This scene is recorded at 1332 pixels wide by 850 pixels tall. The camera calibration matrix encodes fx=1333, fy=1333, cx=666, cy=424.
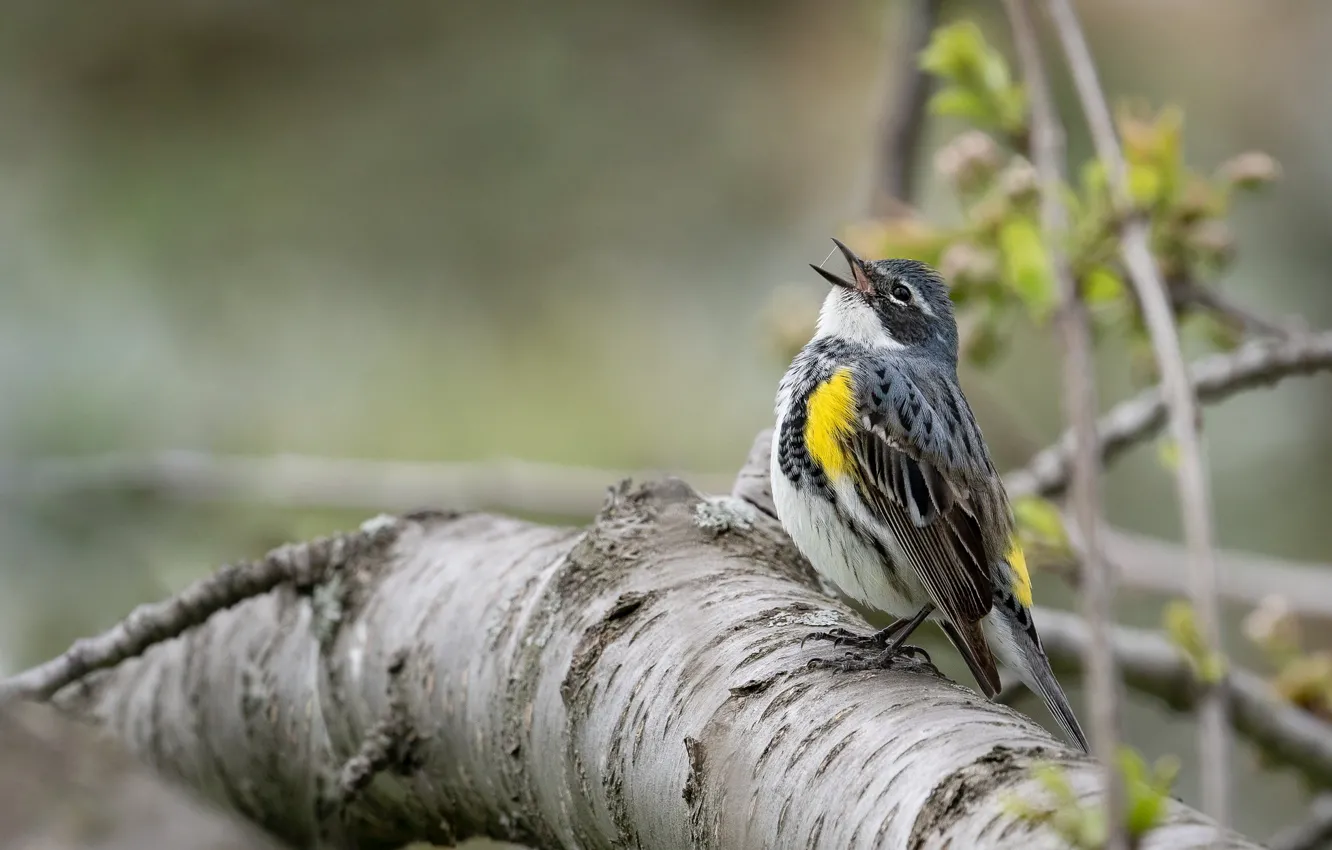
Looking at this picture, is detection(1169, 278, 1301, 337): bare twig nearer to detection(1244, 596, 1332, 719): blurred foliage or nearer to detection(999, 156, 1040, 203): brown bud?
detection(999, 156, 1040, 203): brown bud

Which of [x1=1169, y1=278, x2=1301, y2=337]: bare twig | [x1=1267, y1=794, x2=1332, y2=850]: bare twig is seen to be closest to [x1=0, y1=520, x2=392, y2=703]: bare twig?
[x1=1169, y1=278, x2=1301, y2=337]: bare twig

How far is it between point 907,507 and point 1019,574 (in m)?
0.29

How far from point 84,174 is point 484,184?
2.33 metres

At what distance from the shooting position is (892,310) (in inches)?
153

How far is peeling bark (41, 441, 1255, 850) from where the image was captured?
1.79 metres

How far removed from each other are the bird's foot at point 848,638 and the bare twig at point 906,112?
2.03 meters

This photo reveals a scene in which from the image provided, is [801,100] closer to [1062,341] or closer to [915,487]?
[915,487]

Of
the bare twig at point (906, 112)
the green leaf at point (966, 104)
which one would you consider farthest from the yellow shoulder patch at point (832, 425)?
the bare twig at point (906, 112)

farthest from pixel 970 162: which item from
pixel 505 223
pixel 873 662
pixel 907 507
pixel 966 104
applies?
pixel 505 223

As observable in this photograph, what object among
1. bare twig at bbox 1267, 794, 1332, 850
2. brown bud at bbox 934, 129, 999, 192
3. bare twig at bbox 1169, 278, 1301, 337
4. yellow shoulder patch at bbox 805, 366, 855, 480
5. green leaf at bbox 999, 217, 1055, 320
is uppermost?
brown bud at bbox 934, 129, 999, 192

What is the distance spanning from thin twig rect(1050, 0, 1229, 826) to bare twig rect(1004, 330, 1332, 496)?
1.06 m

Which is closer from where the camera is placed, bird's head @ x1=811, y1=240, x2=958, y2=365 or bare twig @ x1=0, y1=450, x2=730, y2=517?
bird's head @ x1=811, y1=240, x2=958, y2=365

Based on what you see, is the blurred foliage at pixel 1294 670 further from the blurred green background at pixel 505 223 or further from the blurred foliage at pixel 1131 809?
the blurred green background at pixel 505 223

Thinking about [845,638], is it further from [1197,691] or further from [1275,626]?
[1275,626]
